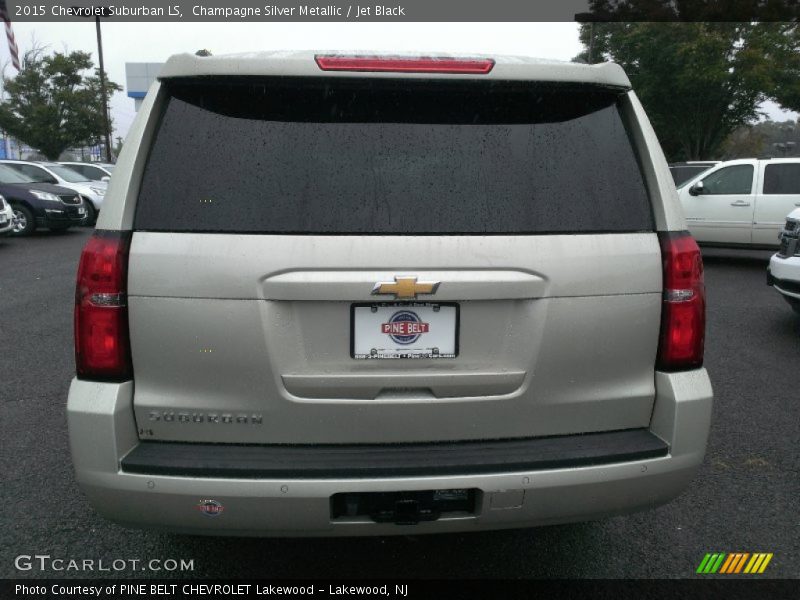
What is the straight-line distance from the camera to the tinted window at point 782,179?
11117mm

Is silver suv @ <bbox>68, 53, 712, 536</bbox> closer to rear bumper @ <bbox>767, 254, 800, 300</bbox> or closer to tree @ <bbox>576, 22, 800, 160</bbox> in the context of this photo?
rear bumper @ <bbox>767, 254, 800, 300</bbox>

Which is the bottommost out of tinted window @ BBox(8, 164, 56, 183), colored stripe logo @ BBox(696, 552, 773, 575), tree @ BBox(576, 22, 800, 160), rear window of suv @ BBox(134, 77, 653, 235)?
colored stripe logo @ BBox(696, 552, 773, 575)

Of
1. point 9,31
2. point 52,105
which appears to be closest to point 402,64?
point 9,31

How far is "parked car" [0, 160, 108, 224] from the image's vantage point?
54.4 ft

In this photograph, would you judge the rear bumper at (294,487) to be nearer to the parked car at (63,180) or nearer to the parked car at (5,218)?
the parked car at (5,218)

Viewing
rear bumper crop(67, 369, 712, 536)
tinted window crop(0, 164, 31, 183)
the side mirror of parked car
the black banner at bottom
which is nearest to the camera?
rear bumper crop(67, 369, 712, 536)

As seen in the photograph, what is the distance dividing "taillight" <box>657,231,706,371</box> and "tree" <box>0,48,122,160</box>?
40.9 meters

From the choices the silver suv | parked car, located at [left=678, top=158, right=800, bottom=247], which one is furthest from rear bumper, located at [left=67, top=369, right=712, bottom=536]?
parked car, located at [left=678, top=158, right=800, bottom=247]

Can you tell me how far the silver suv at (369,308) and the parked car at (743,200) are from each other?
1031cm

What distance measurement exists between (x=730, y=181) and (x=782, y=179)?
77cm

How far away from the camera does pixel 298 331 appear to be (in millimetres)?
2092

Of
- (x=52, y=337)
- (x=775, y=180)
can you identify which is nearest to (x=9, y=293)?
(x=52, y=337)

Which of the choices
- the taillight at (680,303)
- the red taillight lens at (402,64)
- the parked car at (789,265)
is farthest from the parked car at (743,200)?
the red taillight lens at (402,64)

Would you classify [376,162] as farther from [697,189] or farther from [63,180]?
[63,180]
